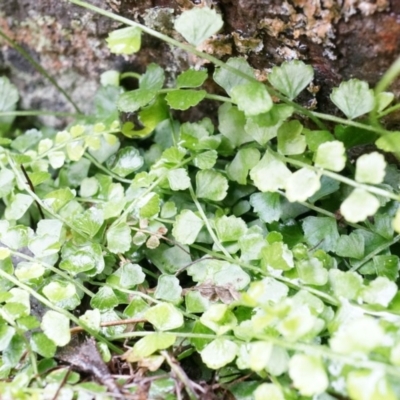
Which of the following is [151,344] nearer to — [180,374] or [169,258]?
[180,374]

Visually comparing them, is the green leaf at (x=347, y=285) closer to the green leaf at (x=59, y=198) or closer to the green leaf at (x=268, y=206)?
the green leaf at (x=268, y=206)

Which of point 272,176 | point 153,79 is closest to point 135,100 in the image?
point 153,79

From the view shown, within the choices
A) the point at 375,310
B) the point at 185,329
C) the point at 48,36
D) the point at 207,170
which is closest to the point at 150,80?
the point at 207,170

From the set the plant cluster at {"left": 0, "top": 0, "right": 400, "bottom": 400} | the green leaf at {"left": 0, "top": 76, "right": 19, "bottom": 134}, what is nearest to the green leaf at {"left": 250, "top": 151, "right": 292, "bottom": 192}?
the plant cluster at {"left": 0, "top": 0, "right": 400, "bottom": 400}

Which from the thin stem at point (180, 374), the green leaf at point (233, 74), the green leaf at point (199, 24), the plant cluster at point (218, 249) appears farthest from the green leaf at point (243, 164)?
the thin stem at point (180, 374)

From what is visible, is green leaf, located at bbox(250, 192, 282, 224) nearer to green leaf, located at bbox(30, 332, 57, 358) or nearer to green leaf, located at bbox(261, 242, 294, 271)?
green leaf, located at bbox(261, 242, 294, 271)

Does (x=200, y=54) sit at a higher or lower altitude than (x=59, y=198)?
higher
